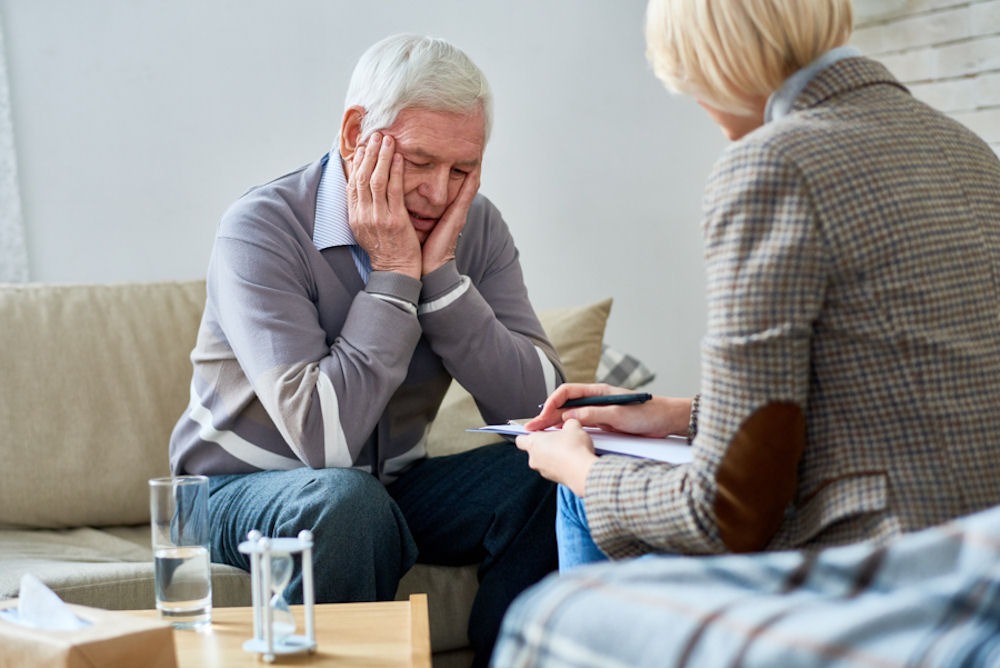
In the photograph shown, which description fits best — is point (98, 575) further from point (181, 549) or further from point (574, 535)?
point (574, 535)

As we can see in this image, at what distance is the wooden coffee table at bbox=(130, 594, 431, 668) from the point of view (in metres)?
1.21

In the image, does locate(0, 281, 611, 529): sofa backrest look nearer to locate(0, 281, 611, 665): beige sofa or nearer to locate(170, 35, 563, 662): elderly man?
locate(0, 281, 611, 665): beige sofa

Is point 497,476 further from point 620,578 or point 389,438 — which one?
point 620,578

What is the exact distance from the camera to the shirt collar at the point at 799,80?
1.11m

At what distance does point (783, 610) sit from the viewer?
0.76 meters

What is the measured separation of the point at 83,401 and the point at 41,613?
1.11 metres

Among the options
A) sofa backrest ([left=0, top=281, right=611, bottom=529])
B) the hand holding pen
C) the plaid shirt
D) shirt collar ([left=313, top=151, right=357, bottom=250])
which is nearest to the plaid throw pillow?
sofa backrest ([left=0, top=281, right=611, bottom=529])

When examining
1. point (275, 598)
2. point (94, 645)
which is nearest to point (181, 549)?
point (275, 598)

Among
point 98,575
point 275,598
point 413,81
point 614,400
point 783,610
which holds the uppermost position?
point 413,81

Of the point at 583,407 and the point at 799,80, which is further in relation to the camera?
the point at 583,407

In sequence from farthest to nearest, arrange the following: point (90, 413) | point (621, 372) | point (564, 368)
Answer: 1. point (621, 372)
2. point (564, 368)
3. point (90, 413)

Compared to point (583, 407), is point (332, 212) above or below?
above

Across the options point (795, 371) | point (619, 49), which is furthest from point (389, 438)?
point (619, 49)

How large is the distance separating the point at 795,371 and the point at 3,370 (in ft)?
5.43
